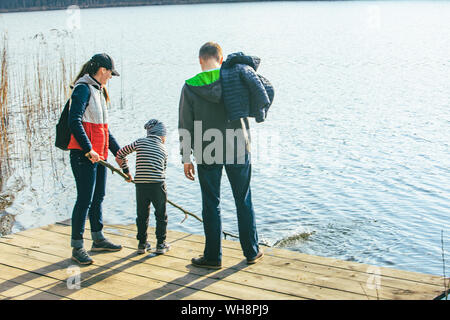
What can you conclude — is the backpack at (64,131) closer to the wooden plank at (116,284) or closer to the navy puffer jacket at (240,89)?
the wooden plank at (116,284)

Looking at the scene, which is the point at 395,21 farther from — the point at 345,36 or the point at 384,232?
the point at 384,232

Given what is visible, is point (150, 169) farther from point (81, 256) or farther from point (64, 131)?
point (81, 256)

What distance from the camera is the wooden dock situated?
384 centimetres

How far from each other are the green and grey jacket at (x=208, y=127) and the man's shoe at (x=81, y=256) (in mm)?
1181

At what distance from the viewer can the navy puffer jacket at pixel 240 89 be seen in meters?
3.97

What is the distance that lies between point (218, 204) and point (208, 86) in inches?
33.8

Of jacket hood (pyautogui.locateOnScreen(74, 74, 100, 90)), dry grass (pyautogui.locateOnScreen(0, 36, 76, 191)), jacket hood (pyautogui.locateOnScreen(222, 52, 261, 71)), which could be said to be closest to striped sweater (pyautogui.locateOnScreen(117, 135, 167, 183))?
jacket hood (pyautogui.locateOnScreen(74, 74, 100, 90))

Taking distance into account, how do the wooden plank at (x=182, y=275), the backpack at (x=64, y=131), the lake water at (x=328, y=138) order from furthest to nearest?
1. the lake water at (x=328, y=138)
2. the backpack at (x=64, y=131)
3. the wooden plank at (x=182, y=275)

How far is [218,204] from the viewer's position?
4.23 m

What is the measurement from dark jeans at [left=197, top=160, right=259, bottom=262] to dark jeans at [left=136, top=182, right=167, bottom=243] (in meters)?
0.46

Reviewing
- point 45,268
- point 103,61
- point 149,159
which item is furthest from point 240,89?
point 45,268

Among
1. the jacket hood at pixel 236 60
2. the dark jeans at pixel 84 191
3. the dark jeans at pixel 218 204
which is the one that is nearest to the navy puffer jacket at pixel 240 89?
the jacket hood at pixel 236 60

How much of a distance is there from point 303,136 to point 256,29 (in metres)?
21.2

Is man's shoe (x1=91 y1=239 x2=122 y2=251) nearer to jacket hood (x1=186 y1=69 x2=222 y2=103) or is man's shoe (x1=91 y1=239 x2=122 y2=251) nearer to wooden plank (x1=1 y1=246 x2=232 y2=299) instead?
wooden plank (x1=1 y1=246 x2=232 y2=299)
